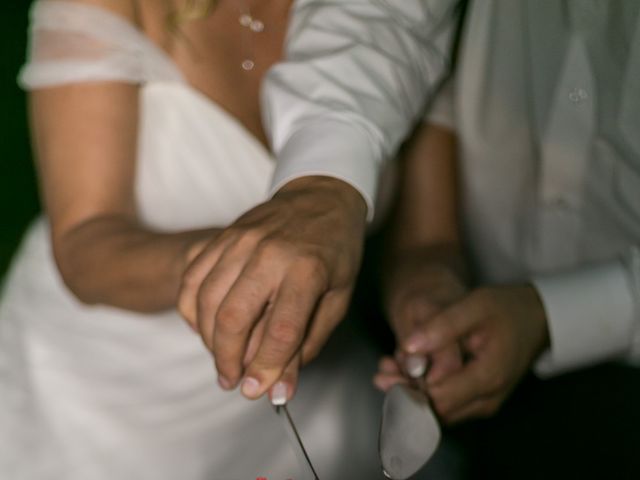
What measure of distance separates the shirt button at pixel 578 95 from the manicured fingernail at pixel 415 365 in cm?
24

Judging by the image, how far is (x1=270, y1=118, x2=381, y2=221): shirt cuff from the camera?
463 mm

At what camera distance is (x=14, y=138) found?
107 cm

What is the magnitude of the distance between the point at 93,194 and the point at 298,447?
9.2 inches

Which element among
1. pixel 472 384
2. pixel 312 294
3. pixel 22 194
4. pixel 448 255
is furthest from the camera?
pixel 22 194

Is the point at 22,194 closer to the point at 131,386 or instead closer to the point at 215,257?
the point at 131,386

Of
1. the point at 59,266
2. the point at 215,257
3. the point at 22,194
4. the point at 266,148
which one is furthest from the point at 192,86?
the point at 22,194

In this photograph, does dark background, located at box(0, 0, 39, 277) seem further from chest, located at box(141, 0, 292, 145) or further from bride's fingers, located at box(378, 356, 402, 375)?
bride's fingers, located at box(378, 356, 402, 375)

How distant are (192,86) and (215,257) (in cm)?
31

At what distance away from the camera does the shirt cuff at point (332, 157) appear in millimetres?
463

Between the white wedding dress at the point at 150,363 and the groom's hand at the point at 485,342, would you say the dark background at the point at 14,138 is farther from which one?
the groom's hand at the point at 485,342

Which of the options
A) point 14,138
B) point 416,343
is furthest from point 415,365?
point 14,138

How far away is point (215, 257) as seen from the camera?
39 cm

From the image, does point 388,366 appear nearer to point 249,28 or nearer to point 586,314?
point 586,314

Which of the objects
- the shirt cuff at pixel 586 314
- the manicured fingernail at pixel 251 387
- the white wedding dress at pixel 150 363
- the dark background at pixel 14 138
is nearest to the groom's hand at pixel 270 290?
the manicured fingernail at pixel 251 387
